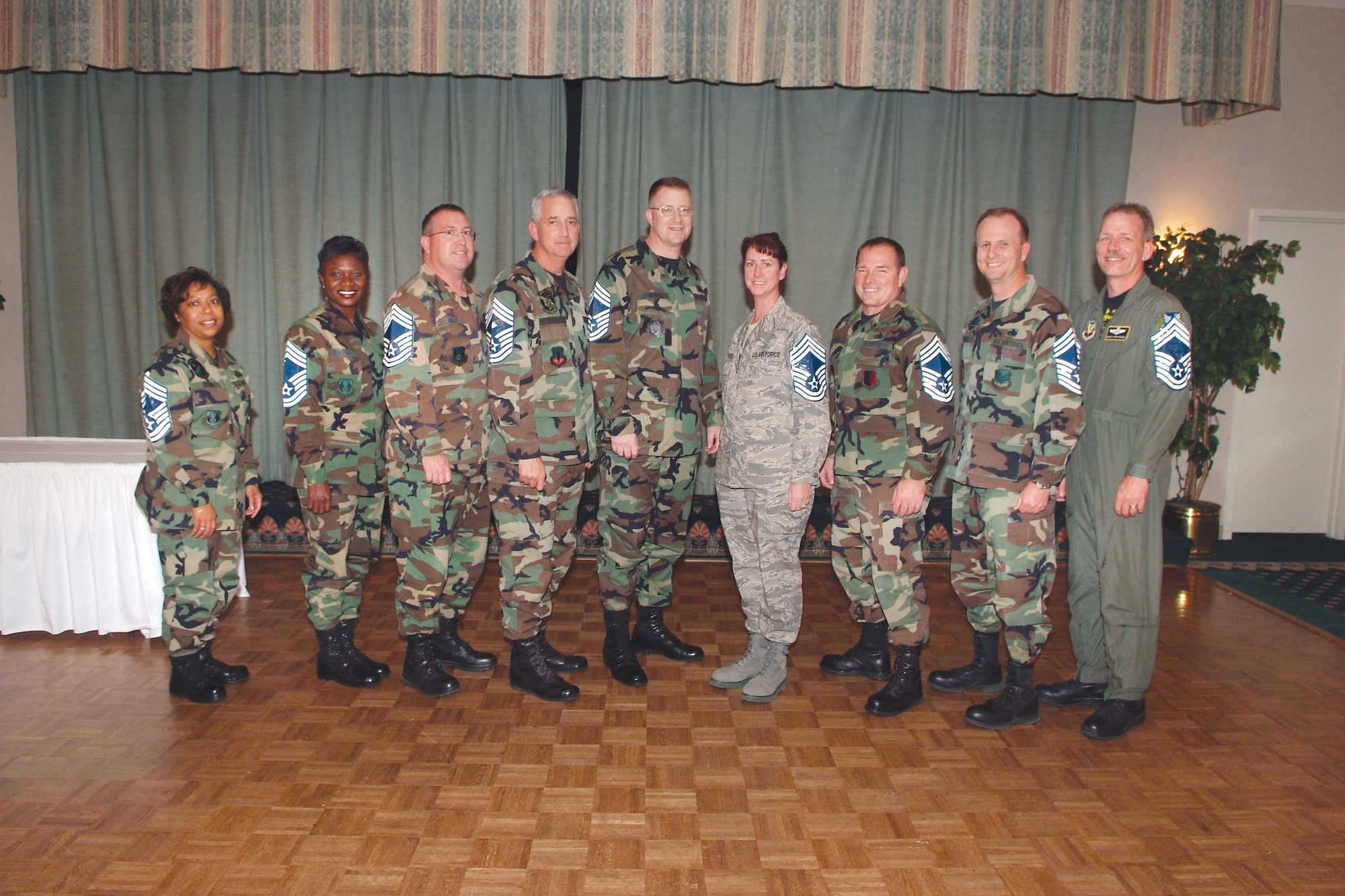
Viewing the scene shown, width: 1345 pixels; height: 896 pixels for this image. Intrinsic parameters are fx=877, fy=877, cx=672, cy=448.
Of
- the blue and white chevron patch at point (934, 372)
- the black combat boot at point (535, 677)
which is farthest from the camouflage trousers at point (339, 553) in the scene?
the blue and white chevron patch at point (934, 372)

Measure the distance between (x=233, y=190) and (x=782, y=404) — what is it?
4206 mm

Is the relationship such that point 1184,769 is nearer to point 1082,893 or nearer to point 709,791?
point 1082,893

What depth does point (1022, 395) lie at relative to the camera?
2795mm

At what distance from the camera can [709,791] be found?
8.22 ft

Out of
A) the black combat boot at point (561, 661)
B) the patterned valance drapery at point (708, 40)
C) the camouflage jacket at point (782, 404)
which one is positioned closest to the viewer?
the camouflage jacket at point (782, 404)

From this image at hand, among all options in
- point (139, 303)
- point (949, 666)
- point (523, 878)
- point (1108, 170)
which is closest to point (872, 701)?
point (949, 666)

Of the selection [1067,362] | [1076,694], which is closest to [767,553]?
[1067,362]

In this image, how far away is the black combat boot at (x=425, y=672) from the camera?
10.2 ft

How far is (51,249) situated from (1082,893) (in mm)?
6215

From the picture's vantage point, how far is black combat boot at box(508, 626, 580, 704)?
3.07m

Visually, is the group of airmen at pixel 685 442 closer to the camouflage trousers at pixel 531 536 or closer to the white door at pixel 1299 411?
the camouflage trousers at pixel 531 536

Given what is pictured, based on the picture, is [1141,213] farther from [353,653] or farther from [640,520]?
[353,653]

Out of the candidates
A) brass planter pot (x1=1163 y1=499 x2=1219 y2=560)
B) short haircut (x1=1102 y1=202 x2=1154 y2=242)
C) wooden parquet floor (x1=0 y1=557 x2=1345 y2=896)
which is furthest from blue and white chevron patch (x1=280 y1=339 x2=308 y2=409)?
brass planter pot (x1=1163 y1=499 x2=1219 y2=560)

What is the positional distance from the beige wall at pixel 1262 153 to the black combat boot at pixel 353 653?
5.24m
